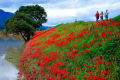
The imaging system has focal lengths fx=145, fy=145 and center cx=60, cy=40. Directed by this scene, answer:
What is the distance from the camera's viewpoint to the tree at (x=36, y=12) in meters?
72.1

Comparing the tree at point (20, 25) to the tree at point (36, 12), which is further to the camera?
the tree at point (36, 12)

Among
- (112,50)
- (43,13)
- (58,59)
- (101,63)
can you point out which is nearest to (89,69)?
(101,63)

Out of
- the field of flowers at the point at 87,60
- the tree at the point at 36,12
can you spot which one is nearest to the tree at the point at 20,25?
the tree at the point at 36,12

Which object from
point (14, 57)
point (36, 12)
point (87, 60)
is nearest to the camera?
point (87, 60)

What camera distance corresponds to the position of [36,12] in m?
74.6

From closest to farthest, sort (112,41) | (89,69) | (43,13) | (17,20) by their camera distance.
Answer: (89,69) → (112,41) → (17,20) → (43,13)

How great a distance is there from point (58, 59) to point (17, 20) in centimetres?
3808

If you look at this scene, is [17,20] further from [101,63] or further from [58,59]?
[101,63]

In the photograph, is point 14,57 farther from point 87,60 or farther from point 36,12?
point 36,12

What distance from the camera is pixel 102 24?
21.3 m

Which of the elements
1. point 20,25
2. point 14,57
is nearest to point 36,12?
point 20,25

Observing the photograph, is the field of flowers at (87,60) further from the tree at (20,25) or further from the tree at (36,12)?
the tree at (36,12)

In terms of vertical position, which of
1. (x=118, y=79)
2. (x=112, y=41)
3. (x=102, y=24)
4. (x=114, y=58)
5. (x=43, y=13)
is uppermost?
(x=43, y=13)

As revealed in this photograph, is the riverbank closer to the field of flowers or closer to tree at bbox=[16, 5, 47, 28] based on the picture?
the field of flowers
